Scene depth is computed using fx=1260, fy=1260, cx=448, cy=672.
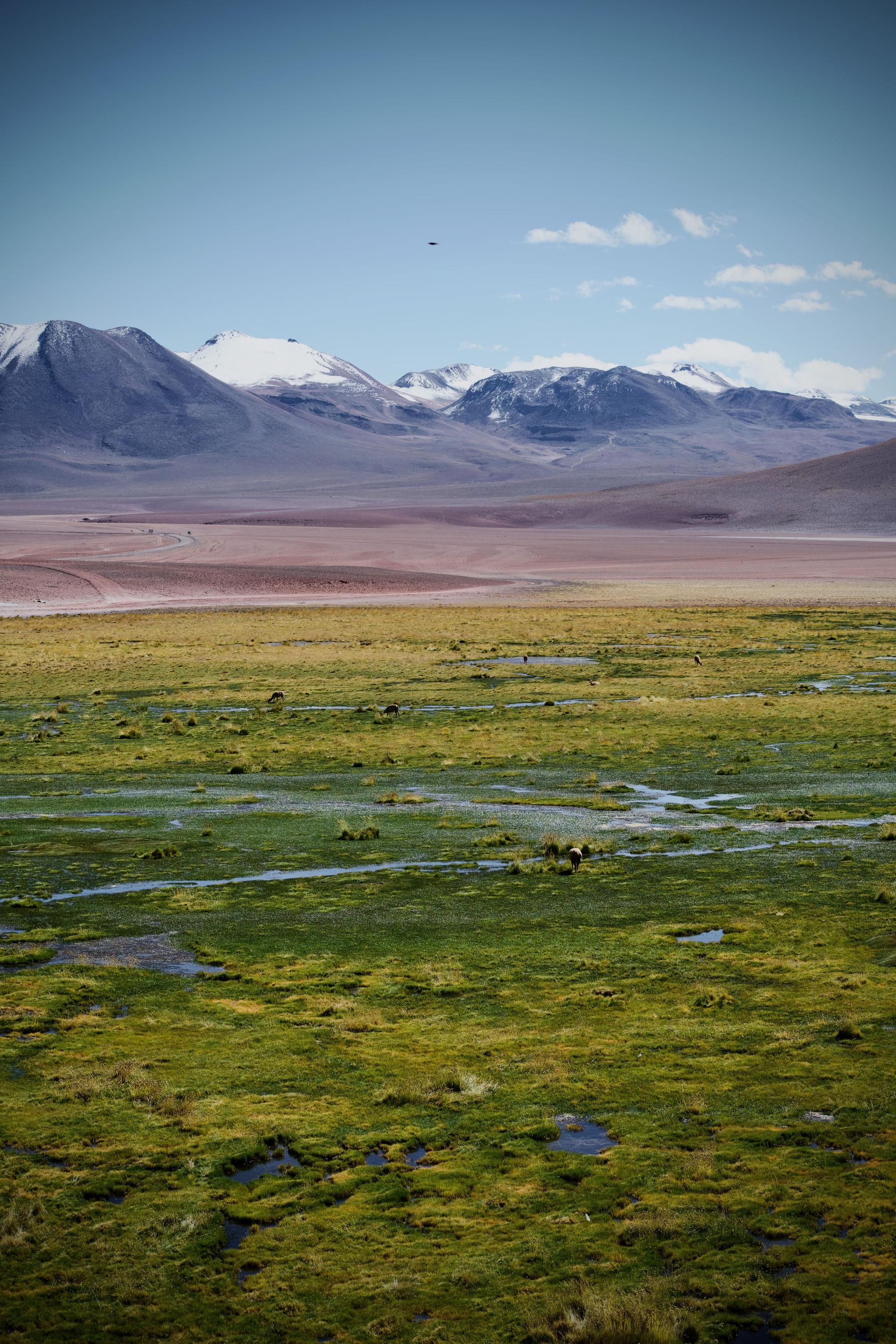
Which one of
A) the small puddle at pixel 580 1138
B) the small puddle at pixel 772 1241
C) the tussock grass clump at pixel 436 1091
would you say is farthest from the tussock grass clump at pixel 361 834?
the small puddle at pixel 772 1241

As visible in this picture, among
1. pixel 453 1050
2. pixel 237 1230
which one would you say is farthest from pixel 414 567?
pixel 237 1230

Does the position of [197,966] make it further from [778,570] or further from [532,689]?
[778,570]

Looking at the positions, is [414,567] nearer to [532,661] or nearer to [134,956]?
[532,661]

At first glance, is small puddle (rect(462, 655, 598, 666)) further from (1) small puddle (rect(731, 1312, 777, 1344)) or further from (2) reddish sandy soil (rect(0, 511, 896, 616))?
(1) small puddle (rect(731, 1312, 777, 1344))

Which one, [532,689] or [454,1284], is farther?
[532,689]

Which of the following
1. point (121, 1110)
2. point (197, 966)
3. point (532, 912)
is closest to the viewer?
point (121, 1110)

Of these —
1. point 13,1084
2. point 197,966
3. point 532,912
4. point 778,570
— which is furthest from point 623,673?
point 778,570
